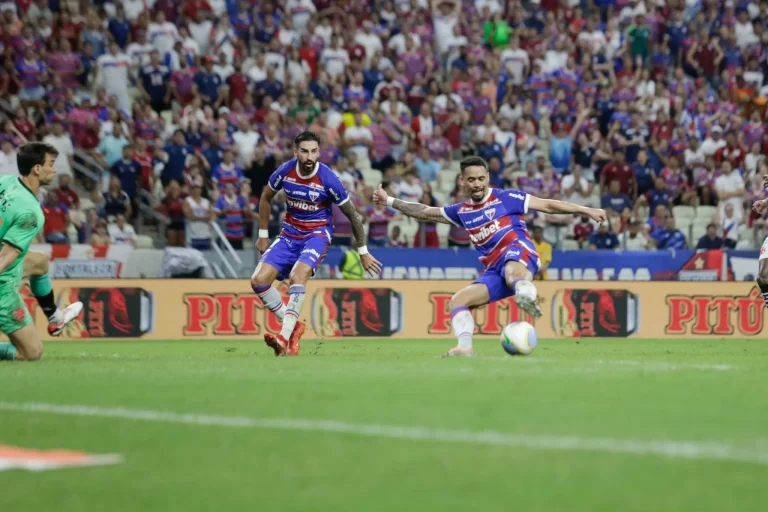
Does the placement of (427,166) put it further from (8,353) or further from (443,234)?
(8,353)

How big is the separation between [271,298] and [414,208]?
2.01m

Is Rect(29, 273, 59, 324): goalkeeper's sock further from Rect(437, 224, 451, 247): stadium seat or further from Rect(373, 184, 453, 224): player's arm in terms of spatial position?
Rect(437, 224, 451, 247): stadium seat

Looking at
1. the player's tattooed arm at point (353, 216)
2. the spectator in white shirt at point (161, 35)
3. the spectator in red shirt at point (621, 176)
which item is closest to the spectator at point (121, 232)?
the spectator in white shirt at point (161, 35)

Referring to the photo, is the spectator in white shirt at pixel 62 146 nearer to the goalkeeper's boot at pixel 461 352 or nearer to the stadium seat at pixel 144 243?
the stadium seat at pixel 144 243

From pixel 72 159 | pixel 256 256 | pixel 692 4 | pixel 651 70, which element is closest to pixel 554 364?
pixel 256 256

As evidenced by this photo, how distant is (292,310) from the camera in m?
13.0

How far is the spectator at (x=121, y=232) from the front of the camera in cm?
1983

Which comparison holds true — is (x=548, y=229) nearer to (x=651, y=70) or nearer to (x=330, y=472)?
(x=651, y=70)

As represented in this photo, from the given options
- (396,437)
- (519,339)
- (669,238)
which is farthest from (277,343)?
(669,238)

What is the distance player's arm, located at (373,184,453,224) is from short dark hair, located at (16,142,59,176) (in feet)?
11.4

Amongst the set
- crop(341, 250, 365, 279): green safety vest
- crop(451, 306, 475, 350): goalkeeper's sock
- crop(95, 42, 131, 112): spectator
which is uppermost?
crop(95, 42, 131, 112): spectator

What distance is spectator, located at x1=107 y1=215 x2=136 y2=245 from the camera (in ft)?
65.1

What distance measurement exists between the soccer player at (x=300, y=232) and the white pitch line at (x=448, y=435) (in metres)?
5.77

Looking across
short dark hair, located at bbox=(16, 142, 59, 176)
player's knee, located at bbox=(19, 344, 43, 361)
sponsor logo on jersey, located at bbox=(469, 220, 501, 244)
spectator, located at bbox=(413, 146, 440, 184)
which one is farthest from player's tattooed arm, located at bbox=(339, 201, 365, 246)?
spectator, located at bbox=(413, 146, 440, 184)
